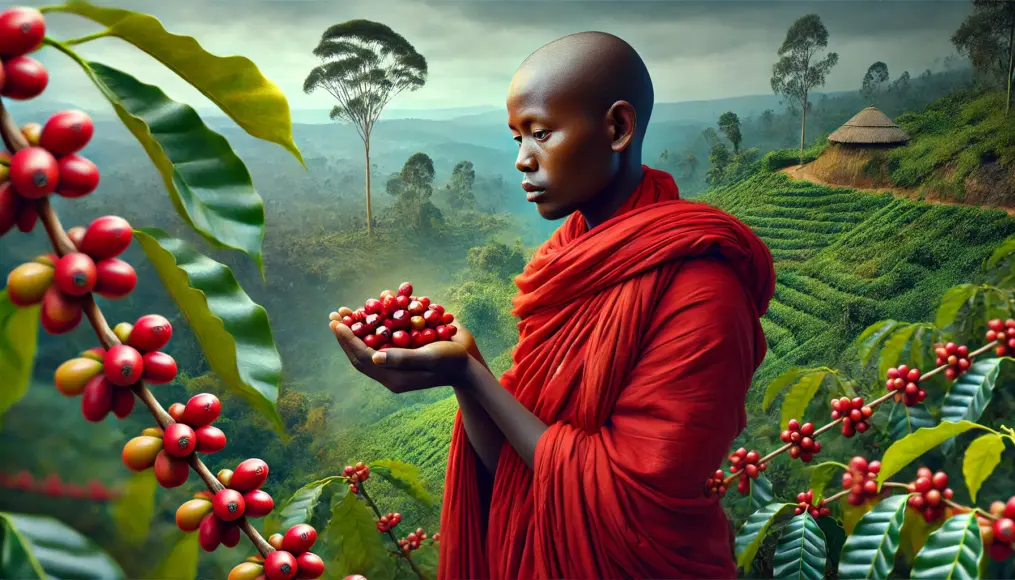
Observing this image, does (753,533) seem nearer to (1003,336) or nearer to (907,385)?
(907,385)

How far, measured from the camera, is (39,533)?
15.5 inches

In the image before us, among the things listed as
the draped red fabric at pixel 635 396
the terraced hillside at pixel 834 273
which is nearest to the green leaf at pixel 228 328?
the draped red fabric at pixel 635 396

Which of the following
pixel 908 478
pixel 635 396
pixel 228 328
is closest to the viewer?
pixel 228 328

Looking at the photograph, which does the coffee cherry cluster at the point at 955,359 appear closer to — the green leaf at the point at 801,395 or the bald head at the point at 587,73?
the green leaf at the point at 801,395

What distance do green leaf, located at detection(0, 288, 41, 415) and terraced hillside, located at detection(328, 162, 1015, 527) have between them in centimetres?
225

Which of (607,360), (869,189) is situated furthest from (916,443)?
(869,189)

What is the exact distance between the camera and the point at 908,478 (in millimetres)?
2156

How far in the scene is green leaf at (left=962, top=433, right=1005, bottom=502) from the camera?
129 centimetres

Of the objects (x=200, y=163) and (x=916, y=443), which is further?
(x=916, y=443)

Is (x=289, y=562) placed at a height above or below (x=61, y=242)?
below

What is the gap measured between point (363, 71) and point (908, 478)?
218 cm

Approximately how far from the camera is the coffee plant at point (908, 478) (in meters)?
1.21

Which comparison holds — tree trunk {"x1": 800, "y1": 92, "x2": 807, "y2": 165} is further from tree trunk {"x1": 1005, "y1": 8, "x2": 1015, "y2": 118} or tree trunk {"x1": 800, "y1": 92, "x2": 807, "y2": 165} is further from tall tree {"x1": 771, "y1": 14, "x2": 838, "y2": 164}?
tree trunk {"x1": 1005, "y1": 8, "x2": 1015, "y2": 118}

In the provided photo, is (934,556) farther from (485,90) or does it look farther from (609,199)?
(485,90)
